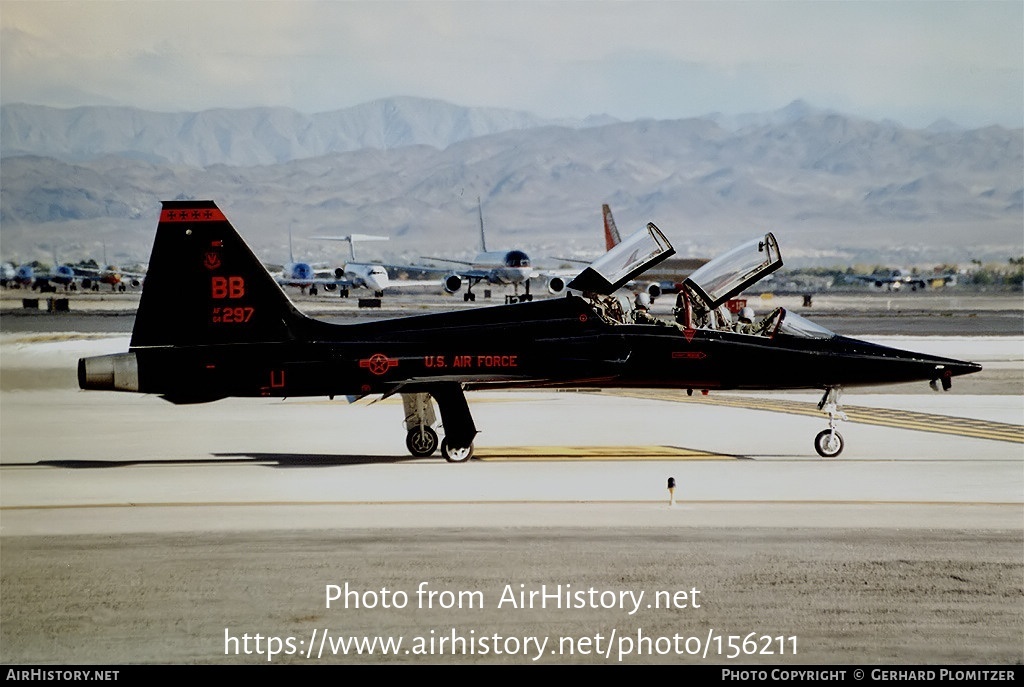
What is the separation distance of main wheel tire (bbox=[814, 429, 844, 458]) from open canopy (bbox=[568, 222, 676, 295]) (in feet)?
12.4

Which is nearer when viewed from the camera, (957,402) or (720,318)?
(720,318)

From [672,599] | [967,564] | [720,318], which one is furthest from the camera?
[720,318]

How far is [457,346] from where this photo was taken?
18688 mm

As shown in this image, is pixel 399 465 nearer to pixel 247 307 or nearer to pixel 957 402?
pixel 247 307

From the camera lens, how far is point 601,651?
9.95 metres

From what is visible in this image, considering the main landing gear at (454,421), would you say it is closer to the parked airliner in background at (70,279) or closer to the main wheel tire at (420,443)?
the main wheel tire at (420,443)

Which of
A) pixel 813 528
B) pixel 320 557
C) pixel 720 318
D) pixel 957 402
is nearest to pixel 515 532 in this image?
pixel 320 557

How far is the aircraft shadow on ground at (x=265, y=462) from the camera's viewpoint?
18953mm

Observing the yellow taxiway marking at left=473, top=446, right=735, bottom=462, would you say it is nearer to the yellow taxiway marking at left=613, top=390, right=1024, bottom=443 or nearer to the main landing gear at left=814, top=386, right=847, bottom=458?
the main landing gear at left=814, top=386, right=847, bottom=458

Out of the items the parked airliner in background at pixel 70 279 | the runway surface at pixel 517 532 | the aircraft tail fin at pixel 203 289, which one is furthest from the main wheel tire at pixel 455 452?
the parked airliner in background at pixel 70 279

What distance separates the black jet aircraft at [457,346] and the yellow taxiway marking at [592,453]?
0.87m

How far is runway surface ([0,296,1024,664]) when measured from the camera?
10484 mm

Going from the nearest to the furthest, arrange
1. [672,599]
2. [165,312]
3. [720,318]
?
[672,599]
[165,312]
[720,318]

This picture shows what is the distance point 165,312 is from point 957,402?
18.2 m
